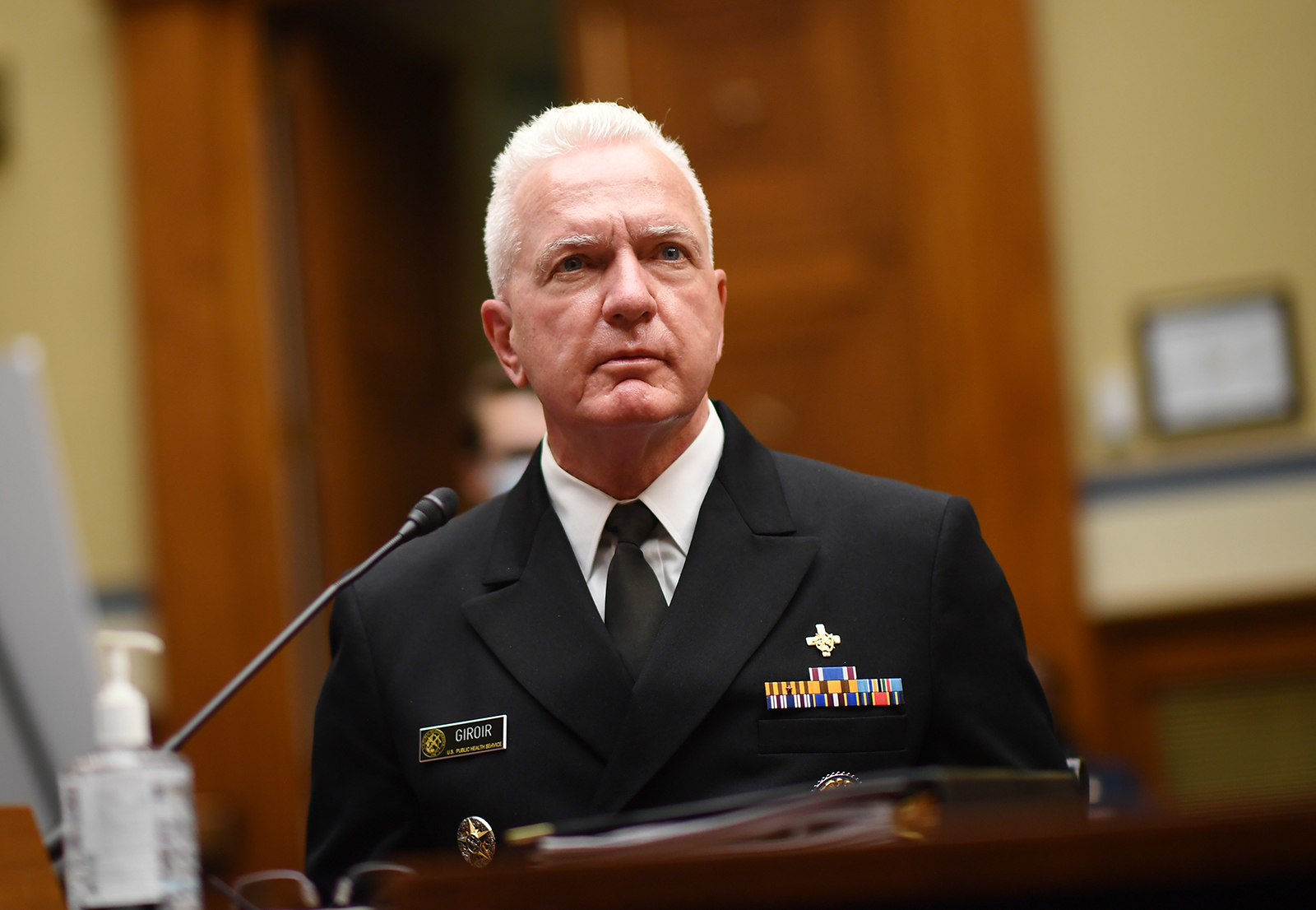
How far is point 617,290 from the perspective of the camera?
139 cm

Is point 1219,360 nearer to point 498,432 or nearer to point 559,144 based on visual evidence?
point 498,432

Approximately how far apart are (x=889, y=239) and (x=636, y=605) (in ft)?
7.91

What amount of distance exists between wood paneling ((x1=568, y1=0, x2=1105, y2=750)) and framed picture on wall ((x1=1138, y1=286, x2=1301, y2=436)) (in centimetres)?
25

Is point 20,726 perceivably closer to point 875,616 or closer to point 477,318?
point 875,616

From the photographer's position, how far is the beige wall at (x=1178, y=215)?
331 centimetres

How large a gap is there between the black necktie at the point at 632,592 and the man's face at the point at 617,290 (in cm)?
11

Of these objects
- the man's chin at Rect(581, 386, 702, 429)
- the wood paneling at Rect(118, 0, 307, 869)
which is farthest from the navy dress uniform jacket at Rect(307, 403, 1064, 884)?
the wood paneling at Rect(118, 0, 307, 869)

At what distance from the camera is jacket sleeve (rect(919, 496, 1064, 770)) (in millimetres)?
1302

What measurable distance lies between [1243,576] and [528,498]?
2.37 meters

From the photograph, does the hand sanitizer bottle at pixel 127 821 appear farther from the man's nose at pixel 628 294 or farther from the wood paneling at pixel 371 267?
the wood paneling at pixel 371 267

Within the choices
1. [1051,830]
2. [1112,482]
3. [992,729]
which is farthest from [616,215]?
[1112,482]

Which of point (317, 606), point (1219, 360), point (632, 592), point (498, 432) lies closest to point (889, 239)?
point (1219, 360)

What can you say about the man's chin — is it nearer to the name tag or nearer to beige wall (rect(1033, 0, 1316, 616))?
the name tag

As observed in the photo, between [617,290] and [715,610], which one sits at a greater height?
[617,290]
